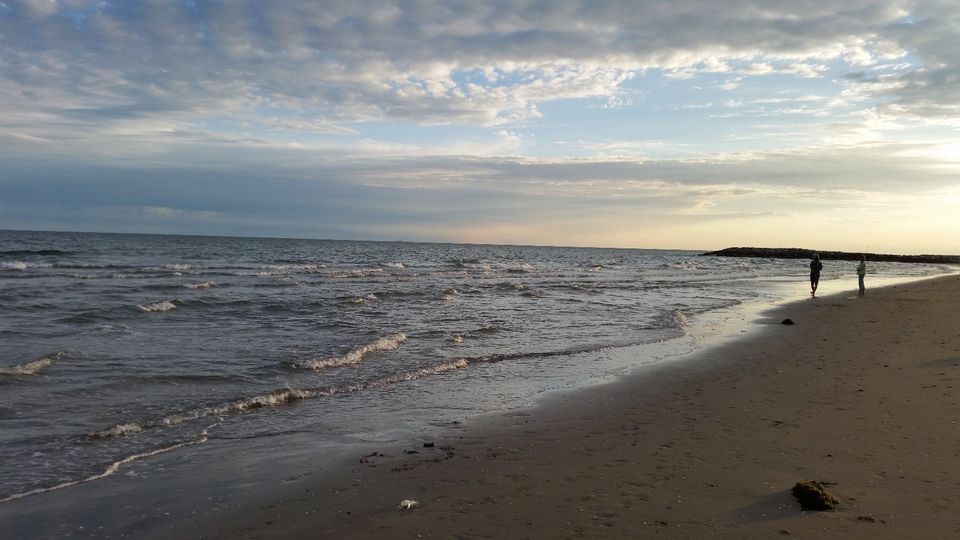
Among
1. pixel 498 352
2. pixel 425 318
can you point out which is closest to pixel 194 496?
pixel 498 352

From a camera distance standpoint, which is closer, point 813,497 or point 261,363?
point 813,497

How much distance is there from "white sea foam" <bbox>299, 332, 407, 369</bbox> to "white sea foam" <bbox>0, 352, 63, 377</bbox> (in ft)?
13.1

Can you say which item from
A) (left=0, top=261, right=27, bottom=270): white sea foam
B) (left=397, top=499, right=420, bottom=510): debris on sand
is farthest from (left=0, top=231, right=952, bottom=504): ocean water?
(left=0, top=261, right=27, bottom=270): white sea foam

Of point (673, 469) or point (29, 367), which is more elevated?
point (673, 469)

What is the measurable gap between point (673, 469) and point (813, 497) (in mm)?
1207

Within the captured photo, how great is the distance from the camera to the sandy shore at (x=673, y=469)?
14.9ft

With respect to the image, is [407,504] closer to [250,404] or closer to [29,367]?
[250,404]

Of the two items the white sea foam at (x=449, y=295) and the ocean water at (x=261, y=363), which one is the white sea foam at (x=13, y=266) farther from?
the white sea foam at (x=449, y=295)

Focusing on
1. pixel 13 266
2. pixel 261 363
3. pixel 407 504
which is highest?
pixel 407 504

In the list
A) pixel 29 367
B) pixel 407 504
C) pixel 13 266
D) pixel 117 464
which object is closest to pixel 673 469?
pixel 407 504

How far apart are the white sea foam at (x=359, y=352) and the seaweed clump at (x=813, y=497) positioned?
809 centimetres

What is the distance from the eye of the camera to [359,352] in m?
12.4

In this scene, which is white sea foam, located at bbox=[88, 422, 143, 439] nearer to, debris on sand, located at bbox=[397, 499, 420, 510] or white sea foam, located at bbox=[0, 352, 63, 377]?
white sea foam, located at bbox=[0, 352, 63, 377]

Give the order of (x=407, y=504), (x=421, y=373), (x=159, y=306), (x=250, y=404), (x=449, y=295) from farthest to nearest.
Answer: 1. (x=449, y=295)
2. (x=159, y=306)
3. (x=421, y=373)
4. (x=250, y=404)
5. (x=407, y=504)
